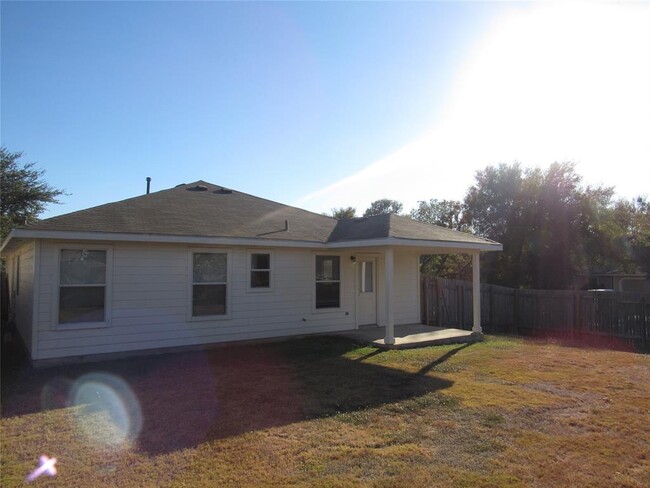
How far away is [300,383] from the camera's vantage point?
730 centimetres

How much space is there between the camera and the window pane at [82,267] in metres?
8.72

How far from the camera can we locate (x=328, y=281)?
12242 mm

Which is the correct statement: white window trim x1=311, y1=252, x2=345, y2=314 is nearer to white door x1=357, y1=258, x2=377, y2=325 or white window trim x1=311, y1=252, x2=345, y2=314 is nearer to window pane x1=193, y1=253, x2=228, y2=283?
white door x1=357, y1=258, x2=377, y2=325

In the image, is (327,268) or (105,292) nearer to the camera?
(105,292)

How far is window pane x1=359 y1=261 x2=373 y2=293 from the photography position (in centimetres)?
1302

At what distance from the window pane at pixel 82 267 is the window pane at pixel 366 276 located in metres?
6.71

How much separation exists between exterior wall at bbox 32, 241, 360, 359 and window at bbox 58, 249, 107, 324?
17 cm

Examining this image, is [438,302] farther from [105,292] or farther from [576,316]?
[105,292]

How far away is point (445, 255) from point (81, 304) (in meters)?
22.1

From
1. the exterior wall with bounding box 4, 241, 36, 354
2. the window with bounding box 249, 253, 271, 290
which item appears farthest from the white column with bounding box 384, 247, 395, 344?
the exterior wall with bounding box 4, 241, 36, 354

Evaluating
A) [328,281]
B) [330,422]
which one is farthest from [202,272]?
[330,422]

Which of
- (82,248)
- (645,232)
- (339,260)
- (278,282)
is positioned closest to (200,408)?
(82,248)

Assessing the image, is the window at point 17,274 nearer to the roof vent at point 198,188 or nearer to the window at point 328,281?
the roof vent at point 198,188

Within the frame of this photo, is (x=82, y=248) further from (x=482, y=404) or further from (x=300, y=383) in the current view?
(x=482, y=404)
